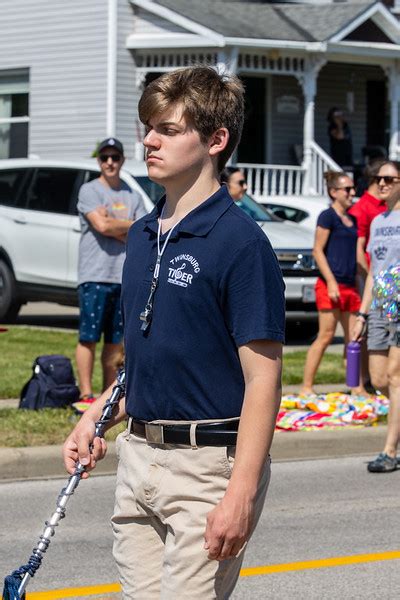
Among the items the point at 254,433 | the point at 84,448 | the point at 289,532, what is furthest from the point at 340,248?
the point at 254,433

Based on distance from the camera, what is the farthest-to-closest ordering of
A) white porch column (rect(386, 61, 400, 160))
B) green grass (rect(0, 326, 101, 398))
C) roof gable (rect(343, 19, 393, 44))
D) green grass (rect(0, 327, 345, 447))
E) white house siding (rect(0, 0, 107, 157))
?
white porch column (rect(386, 61, 400, 160)) → roof gable (rect(343, 19, 393, 44)) → white house siding (rect(0, 0, 107, 157)) → green grass (rect(0, 326, 101, 398)) → green grass (rect(0, 327, 345, 447))

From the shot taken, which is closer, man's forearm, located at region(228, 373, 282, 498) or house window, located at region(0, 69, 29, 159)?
man's forearm, located at region(228, 373, 282, 498)

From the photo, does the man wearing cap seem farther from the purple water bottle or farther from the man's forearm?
the man's forearm

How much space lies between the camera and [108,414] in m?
4.02

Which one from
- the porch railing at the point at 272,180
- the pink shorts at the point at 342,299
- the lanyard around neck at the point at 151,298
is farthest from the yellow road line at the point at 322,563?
the porch railing at the point at 272,180

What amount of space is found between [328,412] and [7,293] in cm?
725

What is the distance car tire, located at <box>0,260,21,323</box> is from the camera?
17000 mm

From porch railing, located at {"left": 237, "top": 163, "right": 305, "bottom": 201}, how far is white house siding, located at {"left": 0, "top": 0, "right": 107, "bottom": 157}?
10.1 feet

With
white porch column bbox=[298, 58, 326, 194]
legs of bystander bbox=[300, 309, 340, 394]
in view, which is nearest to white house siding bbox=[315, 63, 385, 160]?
white porch column bbox=[298, 58, 326, 194]

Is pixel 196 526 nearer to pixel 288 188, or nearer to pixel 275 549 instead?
pixel 275 549

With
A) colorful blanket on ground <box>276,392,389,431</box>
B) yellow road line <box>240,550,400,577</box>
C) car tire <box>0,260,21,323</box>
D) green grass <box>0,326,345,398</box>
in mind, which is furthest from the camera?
car tire <box>0,260,21,323</box>

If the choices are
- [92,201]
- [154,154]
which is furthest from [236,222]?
[92,201]

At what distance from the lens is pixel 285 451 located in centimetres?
986

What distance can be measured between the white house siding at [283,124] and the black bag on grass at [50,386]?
65.4 ft
